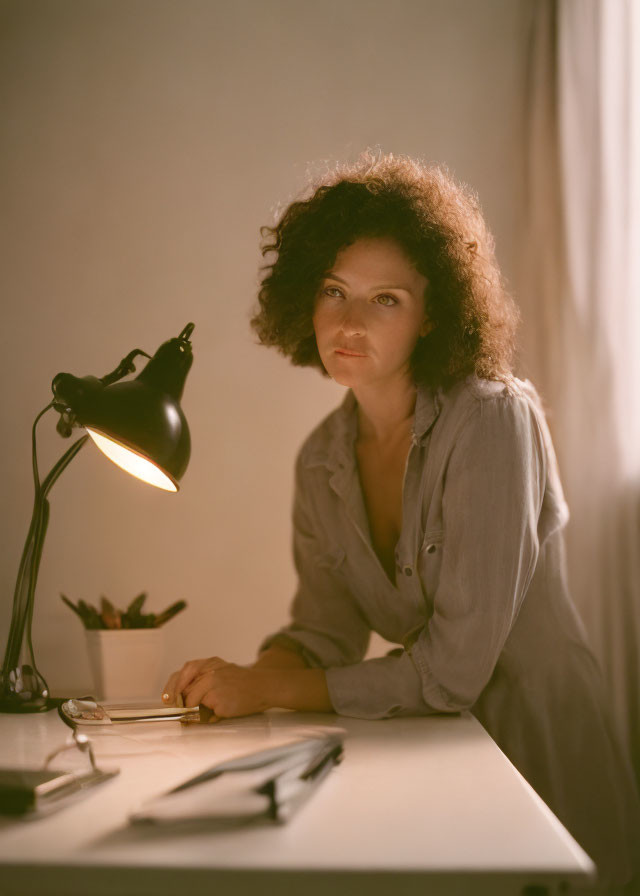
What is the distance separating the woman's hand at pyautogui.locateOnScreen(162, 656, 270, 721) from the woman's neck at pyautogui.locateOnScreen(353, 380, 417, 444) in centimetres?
49

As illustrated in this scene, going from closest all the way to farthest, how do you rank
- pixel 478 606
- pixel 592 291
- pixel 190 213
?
1. pixel 478 606
2. pixel 592 291
3. pixel 190 213

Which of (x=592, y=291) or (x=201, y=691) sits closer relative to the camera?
(x=201, y=691)

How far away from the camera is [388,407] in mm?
1438

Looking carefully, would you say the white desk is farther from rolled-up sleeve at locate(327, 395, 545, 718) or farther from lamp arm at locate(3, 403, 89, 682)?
lamp arm at locate(3, 403, 89, 682)

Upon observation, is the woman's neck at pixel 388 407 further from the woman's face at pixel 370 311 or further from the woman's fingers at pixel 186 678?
the woman's fingers at pixel 186 678

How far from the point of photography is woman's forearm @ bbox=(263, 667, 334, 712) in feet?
3.74

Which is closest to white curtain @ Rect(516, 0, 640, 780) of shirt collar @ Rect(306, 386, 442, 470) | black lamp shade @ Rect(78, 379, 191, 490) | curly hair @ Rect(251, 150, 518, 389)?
curly hair @ Rect(251, 150, 518, 389)

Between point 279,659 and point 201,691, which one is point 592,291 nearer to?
point 279,659

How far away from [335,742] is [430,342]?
0.72m

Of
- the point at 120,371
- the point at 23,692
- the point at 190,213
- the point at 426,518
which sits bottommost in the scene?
the point at 23,692

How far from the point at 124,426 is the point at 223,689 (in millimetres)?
362

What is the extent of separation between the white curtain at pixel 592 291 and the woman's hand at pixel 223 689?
0.84m

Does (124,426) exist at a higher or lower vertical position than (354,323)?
lower

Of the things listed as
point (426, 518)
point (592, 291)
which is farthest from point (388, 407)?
point (592, 291)
